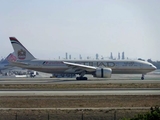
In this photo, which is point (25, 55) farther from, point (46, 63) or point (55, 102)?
point (55, 102)

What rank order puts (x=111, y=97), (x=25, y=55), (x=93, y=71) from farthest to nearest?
(x=25, y=55) → (x=93, y=71) → (x=111, y=97)

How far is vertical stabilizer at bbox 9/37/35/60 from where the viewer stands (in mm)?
61778

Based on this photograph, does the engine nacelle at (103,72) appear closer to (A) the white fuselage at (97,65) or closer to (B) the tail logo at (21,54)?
(A) the white fuselage at (97,65)

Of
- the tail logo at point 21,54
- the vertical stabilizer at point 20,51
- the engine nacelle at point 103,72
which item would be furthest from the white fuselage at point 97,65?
the engine nacelle at point 103,72

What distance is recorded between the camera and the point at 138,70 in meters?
60.1

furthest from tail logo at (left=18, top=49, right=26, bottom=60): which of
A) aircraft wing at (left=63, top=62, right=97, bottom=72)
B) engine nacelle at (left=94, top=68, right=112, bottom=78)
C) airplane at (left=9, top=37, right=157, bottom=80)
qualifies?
engine nacelle at (left=94, top=68, right=112, bottom=78)

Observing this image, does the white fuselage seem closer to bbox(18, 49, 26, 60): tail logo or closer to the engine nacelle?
bbox(18, 49, 26, 60): tail logo

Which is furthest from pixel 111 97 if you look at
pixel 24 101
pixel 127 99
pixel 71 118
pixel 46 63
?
pixel 46 63

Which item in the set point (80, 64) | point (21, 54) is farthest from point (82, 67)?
point (21, 54)

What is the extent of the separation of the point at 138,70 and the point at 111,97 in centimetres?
3067

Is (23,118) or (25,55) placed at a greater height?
(25,55)

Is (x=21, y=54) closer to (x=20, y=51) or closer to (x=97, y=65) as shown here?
(x=20, y=51)

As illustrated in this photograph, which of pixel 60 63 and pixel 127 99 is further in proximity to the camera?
pixel 60 63

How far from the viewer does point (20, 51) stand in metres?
62.1
